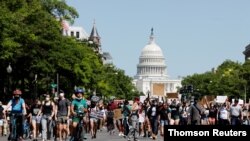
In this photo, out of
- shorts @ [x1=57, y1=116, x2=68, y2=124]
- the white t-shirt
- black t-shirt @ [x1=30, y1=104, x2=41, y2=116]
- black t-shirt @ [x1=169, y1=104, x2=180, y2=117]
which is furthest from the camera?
the white t-shirt

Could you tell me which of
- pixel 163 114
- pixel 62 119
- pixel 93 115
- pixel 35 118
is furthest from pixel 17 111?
pixel 163 114

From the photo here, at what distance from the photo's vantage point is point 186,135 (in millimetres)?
8570

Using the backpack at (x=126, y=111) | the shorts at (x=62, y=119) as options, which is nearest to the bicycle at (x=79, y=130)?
the shorts at (x=62, y=119)

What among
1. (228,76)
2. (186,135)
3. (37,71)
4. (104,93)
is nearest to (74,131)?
(186,135)

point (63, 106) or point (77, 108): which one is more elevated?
point (63, 106)

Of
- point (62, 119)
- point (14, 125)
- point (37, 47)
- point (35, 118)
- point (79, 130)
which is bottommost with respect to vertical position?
point (79, 130)

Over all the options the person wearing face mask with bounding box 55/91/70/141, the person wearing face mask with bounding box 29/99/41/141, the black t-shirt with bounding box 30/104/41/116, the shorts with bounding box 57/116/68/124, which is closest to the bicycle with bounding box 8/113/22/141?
the person wearing face mask with bounding box 55/91/70/141

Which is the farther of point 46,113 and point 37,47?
point 37,47

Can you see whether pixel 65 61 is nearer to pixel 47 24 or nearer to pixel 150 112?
pixel 47 24

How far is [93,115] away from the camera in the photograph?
32812mm

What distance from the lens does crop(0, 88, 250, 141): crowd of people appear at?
869 inches

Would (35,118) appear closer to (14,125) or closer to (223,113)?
(14,125)

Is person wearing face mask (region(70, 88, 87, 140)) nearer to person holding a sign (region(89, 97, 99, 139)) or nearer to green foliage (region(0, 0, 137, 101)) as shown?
person holding a sign (region(89, 97, 99, 139))

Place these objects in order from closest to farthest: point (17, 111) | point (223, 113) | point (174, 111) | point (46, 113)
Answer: point (17, 111)
point (46, 113)
point (174, 111)
point (223, 113)
